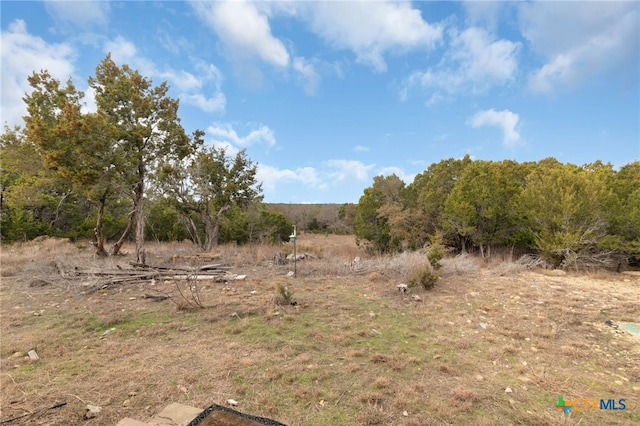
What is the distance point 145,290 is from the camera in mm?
7492

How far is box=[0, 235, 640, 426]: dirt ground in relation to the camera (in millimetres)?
2895

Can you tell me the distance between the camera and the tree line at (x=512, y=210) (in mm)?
9516

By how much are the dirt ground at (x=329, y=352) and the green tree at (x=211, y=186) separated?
6.11 metres

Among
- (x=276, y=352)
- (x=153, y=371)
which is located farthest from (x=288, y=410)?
(x=153, y=371)

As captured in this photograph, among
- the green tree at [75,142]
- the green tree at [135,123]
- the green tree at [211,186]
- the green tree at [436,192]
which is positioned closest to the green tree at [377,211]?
the green tree at [436,192]

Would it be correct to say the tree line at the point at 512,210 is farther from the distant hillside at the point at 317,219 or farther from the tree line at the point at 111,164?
the distant hillside at the point at 317,219

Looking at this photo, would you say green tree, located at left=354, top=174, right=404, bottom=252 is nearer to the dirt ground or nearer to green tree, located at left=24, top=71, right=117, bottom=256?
the dirt ground

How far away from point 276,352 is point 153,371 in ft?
4.75

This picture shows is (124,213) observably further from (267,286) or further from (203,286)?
(267,286)

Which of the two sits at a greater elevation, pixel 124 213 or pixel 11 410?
pixel 124 213

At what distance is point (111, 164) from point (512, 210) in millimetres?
14175

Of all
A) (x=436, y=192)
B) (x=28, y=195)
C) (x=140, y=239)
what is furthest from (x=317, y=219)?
(x=140, y=239)

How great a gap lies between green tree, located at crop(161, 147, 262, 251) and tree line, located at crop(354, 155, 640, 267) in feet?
20.4

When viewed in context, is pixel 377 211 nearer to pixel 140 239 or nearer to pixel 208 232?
pixel 208 232
